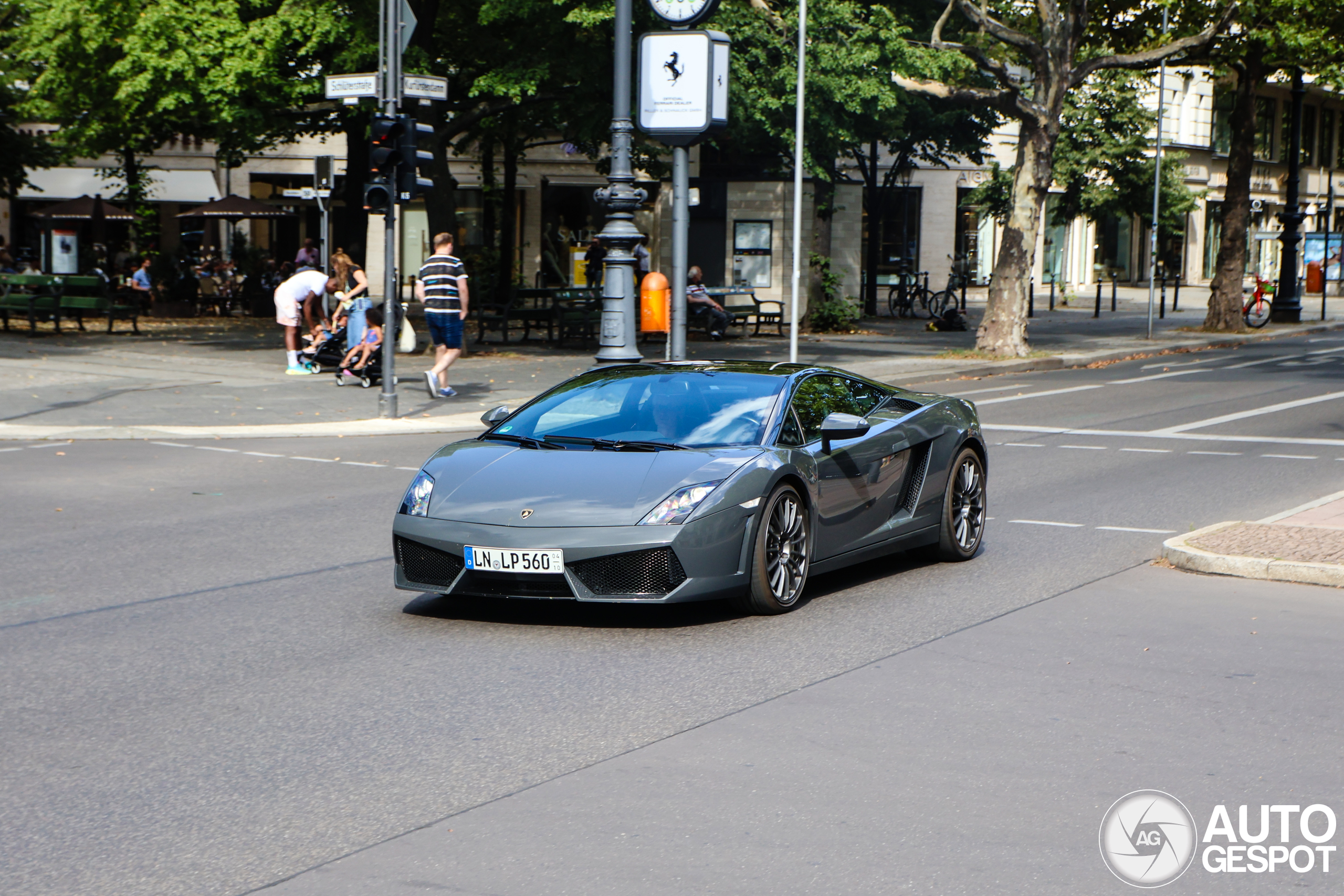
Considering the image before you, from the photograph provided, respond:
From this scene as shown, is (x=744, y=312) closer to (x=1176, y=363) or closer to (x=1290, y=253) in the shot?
(x=1176, y=363)

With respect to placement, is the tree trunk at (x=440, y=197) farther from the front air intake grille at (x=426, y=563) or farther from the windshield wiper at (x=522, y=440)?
the front air intake grille at (x=426, y=563)

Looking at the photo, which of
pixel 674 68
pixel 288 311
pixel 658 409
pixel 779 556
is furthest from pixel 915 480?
pixel 288 311

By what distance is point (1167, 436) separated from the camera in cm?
1655

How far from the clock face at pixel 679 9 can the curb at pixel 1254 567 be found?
10.8m

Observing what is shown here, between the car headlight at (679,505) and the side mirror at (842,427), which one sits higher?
the side mirror at (842,427)

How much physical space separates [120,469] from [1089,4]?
28742 millimetres

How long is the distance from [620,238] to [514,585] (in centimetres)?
1159

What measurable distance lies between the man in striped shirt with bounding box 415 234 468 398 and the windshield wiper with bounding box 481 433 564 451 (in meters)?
10.7

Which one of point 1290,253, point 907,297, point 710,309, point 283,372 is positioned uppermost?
point 1290,253

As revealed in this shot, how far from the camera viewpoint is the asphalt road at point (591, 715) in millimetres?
4449

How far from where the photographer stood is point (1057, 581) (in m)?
8.90

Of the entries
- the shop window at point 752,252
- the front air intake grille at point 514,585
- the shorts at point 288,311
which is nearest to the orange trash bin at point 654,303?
the shorts at point 288,311

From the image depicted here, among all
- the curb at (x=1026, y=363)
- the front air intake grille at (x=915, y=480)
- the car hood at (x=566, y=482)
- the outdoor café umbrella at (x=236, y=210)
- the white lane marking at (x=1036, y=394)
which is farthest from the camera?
the outdoor café umbrella at (x=236, y=210)

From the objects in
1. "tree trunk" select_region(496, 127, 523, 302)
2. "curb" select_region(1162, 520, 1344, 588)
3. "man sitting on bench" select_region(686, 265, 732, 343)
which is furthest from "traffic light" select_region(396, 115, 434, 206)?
"tree trunk" select_region(496, 127, 523, 302)
